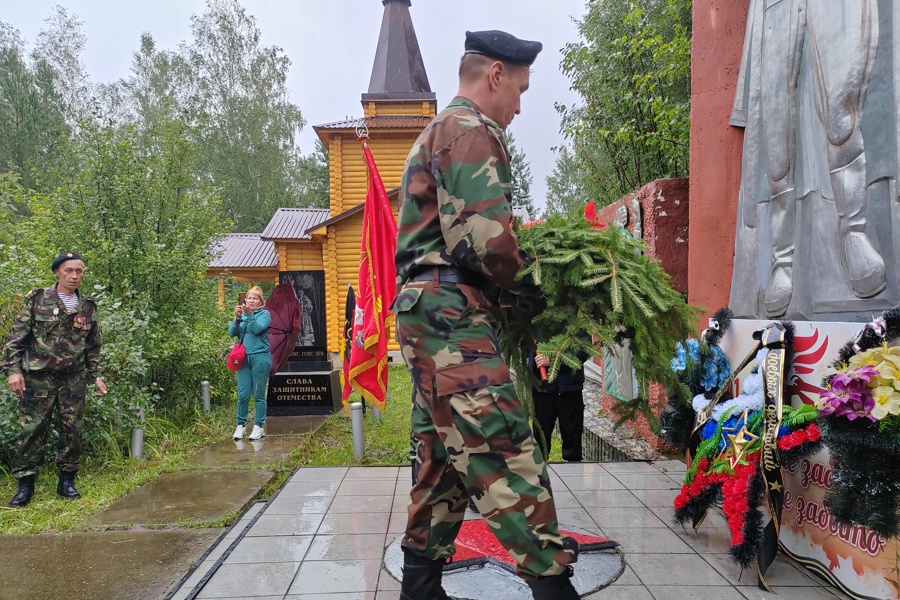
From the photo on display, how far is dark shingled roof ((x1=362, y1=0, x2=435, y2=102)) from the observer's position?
20625mm

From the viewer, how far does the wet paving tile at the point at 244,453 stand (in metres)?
6.45

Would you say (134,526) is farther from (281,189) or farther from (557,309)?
(281,189)

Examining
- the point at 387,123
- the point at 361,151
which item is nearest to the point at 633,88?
the point at 387,123

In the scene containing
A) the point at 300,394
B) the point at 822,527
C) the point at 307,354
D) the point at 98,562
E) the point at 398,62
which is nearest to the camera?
the point at 822,527

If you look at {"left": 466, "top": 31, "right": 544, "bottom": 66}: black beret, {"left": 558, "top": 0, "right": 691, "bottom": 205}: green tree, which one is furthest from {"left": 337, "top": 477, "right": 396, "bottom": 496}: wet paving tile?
{"left": 558, "top": 0, "right": 691, "bottom": 205}: green tree

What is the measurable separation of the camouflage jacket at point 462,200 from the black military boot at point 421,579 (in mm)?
1153

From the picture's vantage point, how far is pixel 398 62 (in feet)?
70.6

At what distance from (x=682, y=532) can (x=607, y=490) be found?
881 mm

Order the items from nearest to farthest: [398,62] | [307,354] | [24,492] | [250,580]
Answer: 1. [250,580]
2. [24,492]
3. [307,354]
4. [398,62]

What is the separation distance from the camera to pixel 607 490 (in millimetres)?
4535

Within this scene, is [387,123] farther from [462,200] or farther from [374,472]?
[462,200]

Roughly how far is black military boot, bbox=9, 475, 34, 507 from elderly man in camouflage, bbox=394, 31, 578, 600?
427 centimetres

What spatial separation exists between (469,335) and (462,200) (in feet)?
1.58

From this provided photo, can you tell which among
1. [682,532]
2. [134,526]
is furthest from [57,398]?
[682,532]
